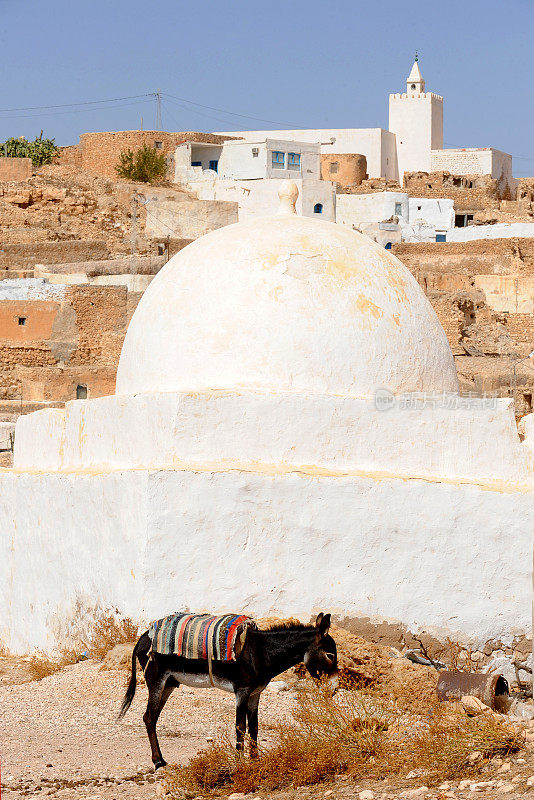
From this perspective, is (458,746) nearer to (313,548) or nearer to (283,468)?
(313,548)

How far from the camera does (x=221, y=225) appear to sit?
32156 mm

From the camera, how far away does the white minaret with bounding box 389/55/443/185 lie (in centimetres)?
4606

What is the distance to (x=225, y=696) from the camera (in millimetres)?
7070

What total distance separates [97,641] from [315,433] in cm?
202

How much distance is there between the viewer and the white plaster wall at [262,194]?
112ft

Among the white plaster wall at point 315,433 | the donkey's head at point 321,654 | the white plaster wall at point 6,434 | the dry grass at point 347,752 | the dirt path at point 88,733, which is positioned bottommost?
the dirt path at point 88,733

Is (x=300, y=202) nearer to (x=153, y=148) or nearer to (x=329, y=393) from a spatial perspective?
(x=153, y=148)

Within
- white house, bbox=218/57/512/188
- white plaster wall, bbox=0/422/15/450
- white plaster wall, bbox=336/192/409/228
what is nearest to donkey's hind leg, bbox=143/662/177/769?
white plaster wall, bbox=0/422/15/450

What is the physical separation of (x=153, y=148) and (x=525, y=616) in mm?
32185

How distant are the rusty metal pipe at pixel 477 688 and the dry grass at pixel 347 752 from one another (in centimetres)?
52

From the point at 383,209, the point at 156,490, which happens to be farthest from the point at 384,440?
the point at 383,209

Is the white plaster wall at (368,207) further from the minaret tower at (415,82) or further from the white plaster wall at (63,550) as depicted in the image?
the white plaster wall at (63,550)

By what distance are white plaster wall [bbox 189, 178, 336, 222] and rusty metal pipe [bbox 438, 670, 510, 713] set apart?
90.9 ft

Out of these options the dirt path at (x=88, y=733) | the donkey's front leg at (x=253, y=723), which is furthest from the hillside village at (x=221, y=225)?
the donkey's front leg at (x=253, y=723)
